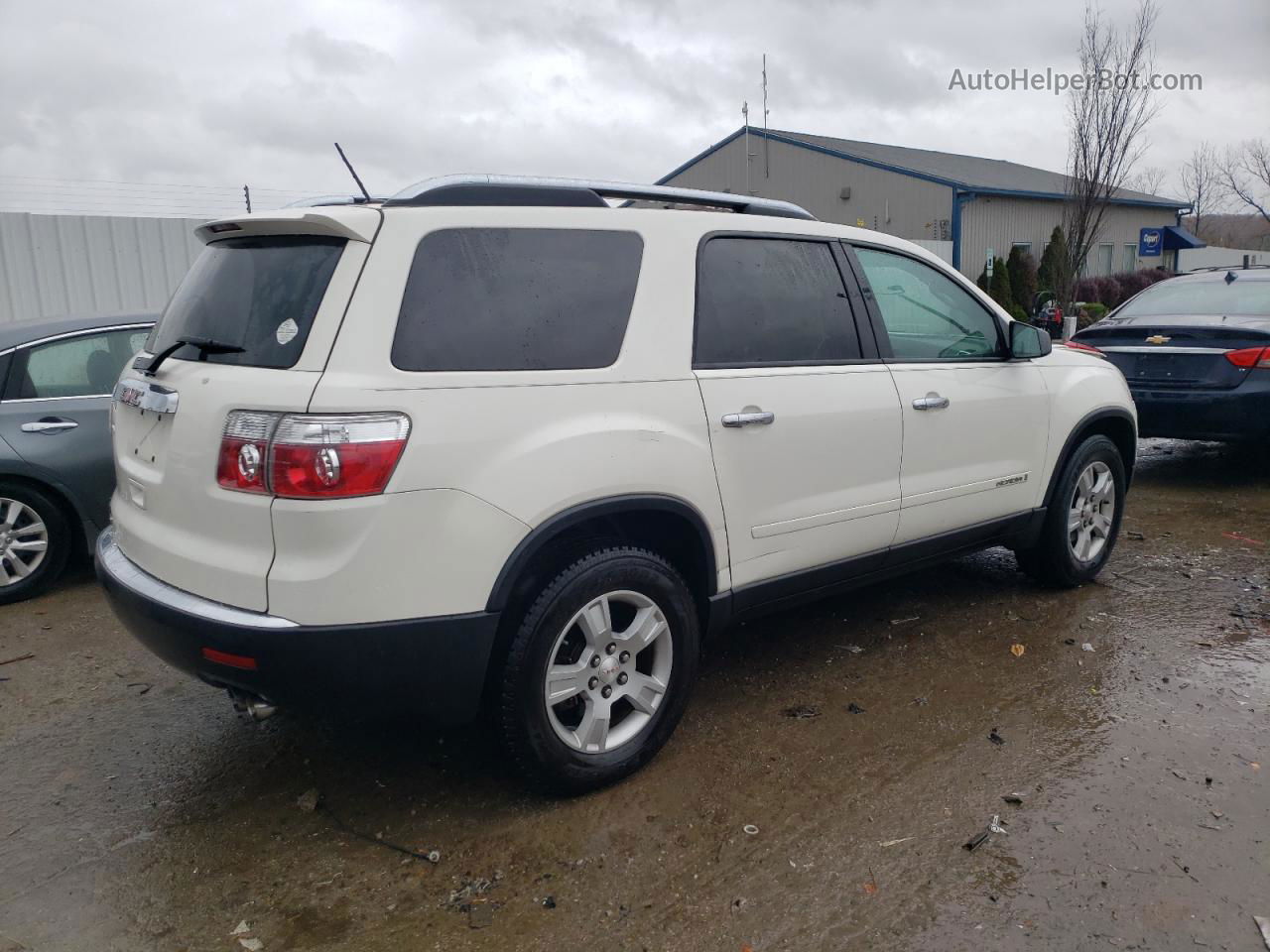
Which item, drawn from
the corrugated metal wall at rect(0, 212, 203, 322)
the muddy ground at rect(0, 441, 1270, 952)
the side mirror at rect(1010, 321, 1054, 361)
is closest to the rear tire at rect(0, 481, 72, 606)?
the muddy ground at rect(0, 441, 1270, 952)

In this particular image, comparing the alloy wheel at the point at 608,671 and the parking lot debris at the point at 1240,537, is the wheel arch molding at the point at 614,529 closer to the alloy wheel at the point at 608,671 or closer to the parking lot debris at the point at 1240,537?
the alloy wheel at the point at 608,671

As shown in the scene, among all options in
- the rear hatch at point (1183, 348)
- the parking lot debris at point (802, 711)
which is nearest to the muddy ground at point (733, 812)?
the parking lot debris at point (802, 711)

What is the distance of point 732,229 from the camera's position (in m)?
3.58

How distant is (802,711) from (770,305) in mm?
1566

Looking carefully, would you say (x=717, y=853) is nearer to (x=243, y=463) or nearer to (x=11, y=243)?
(x=243, y=463)

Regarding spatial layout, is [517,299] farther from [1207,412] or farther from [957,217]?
[957,217]

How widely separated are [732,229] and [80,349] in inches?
155

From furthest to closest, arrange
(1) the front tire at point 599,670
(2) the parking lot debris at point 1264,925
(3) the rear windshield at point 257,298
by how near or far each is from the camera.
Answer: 1. (1) the front tire at point 599,670
2. (3) the rear windshield at point 257,298
3. (2) the parking lot debris at point 1264,925

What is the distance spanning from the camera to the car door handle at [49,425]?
16.9 feet

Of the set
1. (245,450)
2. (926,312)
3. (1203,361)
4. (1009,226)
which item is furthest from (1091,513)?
(1009,226)

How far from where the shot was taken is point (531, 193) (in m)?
3.10

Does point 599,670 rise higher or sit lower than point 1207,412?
lower

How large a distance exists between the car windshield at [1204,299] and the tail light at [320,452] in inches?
287

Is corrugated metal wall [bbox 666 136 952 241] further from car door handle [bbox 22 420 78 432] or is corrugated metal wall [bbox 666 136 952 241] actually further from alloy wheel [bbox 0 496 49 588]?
alloy wheel [bbox 0 496 49 588]
